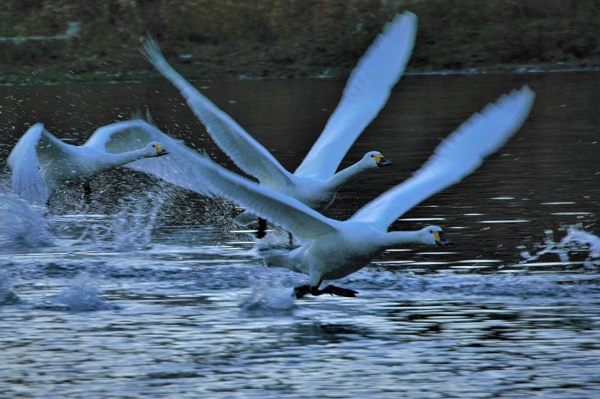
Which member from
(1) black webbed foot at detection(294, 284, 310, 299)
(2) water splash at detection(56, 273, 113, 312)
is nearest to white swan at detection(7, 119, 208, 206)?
(2) water splash at detection(56, 273, 113, 312)

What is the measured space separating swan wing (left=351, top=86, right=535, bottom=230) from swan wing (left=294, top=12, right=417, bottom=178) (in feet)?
7.54

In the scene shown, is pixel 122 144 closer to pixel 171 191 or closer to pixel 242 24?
pixel 171 191

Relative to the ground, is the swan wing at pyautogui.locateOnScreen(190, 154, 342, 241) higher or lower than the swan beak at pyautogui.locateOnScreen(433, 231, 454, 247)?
higher

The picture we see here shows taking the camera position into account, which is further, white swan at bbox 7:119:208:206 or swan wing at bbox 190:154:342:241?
white swan at bbox 7:119:208:206

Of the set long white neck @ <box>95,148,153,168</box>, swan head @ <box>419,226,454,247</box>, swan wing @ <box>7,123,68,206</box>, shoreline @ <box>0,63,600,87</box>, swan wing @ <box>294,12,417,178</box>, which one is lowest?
swan head @ <box>419,226,454,247</box>

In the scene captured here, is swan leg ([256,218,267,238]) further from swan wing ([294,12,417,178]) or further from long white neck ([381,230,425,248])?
long white neck ([381,230,425,248])

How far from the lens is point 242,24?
38.9 m

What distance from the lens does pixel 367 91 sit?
1361cm

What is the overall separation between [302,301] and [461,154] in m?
1.76

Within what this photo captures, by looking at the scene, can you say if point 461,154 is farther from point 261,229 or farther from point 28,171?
point 28,171

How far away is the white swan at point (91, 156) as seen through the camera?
14.1m

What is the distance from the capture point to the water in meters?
8.97

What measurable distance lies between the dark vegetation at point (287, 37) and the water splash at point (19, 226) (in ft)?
72.3

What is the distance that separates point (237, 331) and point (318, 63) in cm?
2687
